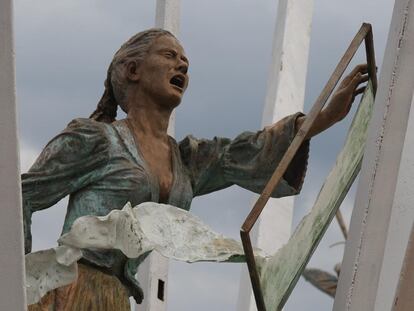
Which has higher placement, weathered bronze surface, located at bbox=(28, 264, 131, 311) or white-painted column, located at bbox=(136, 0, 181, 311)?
weathered bronze surface, located at bbox=(28, 264, 131, 311)

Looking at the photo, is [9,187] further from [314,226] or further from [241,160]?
[241,160]

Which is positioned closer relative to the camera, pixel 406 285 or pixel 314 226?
pixel 406 285

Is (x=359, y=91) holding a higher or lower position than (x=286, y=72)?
higher

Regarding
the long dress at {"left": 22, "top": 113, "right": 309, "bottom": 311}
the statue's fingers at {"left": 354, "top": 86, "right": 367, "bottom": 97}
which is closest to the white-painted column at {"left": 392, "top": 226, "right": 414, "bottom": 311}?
the statue's fingers at {"left": 354, "top": 86, "right": 367, "bottom": 97}

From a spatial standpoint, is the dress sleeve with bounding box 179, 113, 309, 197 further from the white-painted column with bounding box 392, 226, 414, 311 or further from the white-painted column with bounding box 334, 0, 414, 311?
the white-painted column with bounding box 392, 226, 414, 311

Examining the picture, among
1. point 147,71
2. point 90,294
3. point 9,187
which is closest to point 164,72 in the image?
point 147,71

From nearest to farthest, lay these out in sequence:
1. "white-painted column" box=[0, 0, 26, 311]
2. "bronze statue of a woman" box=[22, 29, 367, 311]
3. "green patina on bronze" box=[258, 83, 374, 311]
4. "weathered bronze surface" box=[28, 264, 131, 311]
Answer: "white-painted column" box=[0, 0, 26, 311] < "green patina on bronze" box=[258, 83, 374, 311] < "weathered bronze surface" box=[28, 264, 131, 311] < "bronze statue of a woman" box=[22, 29, 367, 311]

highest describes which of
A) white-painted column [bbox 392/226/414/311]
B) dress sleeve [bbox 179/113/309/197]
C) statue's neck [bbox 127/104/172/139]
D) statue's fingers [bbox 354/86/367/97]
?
statue's fingers [bbox 354/86/367/97]

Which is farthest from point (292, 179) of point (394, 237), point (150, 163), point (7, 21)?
point (7, 21)

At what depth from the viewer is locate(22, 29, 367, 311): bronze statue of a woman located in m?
11.5

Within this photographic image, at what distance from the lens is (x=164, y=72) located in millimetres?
11906

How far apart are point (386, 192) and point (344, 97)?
1.05m

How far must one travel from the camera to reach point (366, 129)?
1122 cm

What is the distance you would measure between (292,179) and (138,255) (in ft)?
4.37
